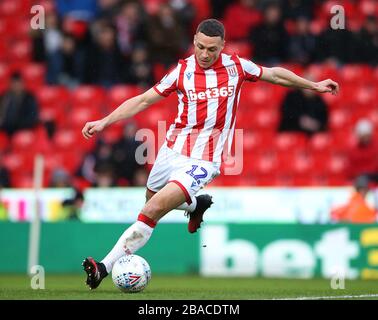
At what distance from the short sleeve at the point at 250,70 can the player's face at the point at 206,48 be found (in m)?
0.34

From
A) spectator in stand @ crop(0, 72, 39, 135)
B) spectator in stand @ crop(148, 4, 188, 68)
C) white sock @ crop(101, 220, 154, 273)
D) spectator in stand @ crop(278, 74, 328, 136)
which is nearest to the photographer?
white sock @ crop(101, 220, 154, 273)

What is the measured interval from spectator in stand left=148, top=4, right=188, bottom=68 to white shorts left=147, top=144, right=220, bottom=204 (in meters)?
9.23

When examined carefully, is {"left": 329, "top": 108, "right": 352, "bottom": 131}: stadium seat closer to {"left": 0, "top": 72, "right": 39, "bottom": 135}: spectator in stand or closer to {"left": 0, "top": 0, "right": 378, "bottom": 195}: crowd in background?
{"left": 0, "top": 0, "right": 378, "bottom": 195}: crowd in background

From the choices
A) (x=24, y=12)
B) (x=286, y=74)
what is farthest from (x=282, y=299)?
(x=24, y=12)

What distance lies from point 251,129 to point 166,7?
2.88m

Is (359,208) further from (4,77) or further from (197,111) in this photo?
(4,77)

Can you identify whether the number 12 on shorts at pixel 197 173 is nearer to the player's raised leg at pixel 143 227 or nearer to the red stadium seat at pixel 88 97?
the player's raised leg at pixel 143 227

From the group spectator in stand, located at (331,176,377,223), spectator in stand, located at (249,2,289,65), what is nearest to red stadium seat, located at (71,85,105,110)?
spectator in stand, located at (249,2,289,65)

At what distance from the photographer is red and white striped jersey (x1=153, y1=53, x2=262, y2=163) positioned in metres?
9.46

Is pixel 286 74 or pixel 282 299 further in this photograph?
pixel 286 74

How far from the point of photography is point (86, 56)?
1866cm

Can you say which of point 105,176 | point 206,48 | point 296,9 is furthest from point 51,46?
point 206,48

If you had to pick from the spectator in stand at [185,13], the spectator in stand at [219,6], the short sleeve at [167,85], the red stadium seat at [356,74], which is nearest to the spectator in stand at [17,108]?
the spectator in stand at [185,13]
